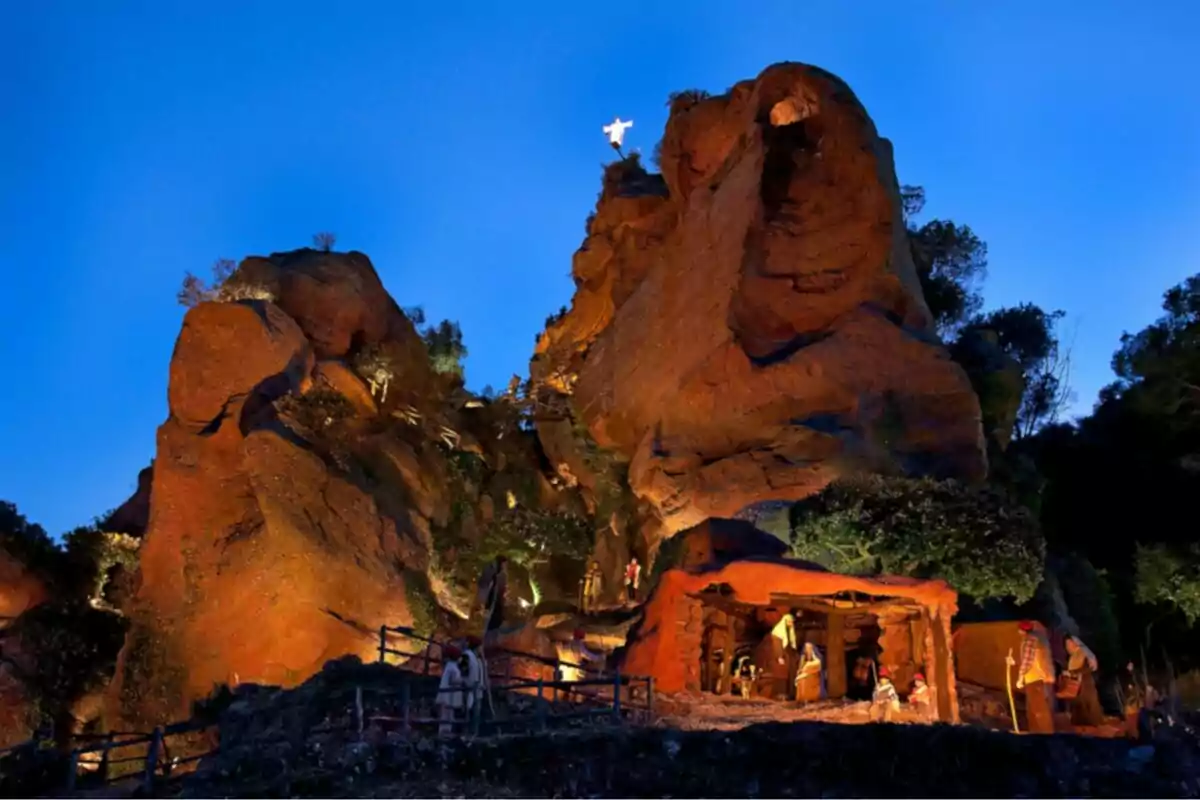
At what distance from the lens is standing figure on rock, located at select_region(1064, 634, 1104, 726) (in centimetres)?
2038

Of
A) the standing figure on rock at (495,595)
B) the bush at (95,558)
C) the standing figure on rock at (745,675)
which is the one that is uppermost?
the bush at (95,558)

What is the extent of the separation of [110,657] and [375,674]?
2046cm

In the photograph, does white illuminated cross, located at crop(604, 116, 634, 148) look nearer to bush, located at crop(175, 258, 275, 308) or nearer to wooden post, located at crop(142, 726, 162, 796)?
bush, located at crop(175, 258, 275, 308)

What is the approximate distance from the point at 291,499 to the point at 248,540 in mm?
1953

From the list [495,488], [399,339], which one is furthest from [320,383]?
[495,488]

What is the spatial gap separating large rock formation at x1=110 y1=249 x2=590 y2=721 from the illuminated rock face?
0.16 feet

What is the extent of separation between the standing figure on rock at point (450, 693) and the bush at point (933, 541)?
11.5 metres

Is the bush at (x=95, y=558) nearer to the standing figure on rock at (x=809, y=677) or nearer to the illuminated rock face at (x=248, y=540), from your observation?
the illuminated rock face at (x=248, y=540)

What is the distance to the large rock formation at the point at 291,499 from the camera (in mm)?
30094

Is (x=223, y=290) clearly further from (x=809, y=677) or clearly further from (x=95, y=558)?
(x=809, y=677)

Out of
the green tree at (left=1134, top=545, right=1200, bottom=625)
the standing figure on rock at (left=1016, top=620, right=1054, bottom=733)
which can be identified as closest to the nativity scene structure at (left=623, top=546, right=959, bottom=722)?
the standing figure on rock at (left=1016, top=620, right=1054, bottom=733)

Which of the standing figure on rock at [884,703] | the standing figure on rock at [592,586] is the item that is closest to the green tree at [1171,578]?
the standing figure on rock at [884,703]

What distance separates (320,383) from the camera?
36125mm

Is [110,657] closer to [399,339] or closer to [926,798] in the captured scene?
[399,339]
